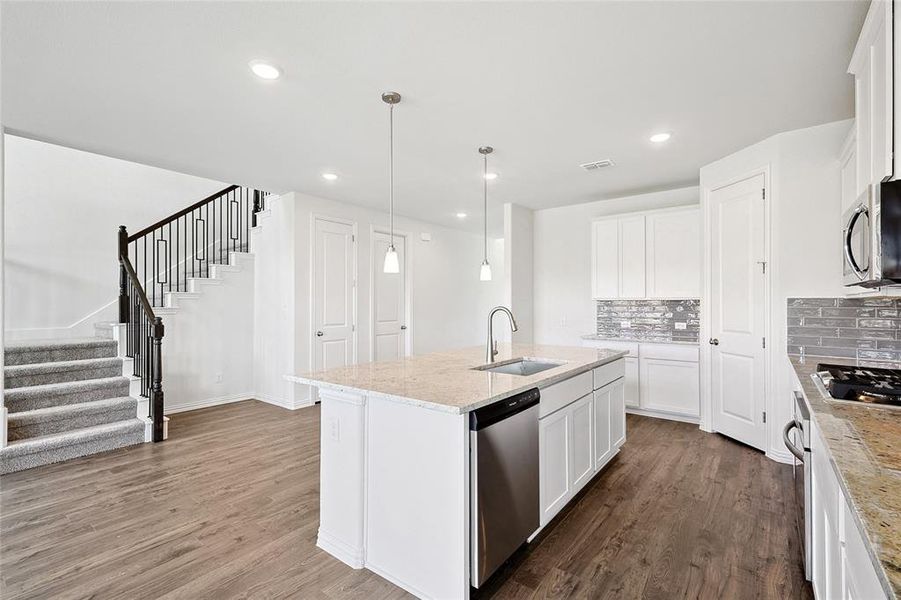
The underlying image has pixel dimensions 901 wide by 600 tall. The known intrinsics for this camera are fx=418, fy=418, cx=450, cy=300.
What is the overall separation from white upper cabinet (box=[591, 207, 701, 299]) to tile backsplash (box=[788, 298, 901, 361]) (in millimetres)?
1065

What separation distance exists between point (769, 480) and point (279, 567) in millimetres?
3232

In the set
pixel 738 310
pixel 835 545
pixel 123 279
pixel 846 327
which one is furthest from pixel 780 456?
pixel 123 279

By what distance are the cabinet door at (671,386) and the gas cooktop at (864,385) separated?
227cm

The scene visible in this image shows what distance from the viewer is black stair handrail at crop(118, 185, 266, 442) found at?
4031 millimetres

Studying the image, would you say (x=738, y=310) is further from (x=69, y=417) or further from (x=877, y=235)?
(x=69, y=417)

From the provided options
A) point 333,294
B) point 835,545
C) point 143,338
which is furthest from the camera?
point 333,294

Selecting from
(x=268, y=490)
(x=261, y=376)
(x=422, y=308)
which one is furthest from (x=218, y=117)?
(x=422, y=308)

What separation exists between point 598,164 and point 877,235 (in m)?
2.72

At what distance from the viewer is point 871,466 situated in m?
1.01

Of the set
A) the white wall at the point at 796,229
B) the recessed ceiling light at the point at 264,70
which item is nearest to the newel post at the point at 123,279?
the recessed ceiling light at the point at 264,70

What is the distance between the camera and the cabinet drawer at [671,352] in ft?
14.1

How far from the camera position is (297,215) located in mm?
5027

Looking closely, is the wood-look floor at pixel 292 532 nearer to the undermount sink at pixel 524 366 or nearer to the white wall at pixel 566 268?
the undermount sink at pixel 524 366

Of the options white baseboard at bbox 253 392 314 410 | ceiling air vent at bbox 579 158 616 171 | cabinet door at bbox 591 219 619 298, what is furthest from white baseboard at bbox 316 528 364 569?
cabinet door at bbox 591 219 619 298
